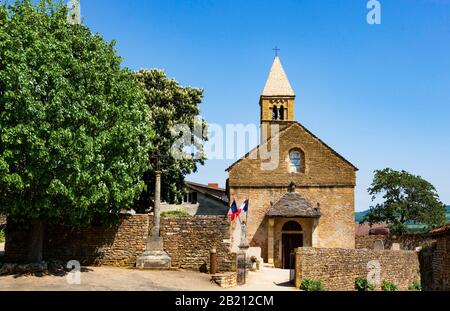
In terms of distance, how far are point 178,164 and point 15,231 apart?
45.3 ft

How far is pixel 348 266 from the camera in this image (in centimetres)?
2467

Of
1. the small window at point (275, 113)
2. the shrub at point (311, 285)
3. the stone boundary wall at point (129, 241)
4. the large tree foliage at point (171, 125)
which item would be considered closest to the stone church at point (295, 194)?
the large tree foliage at point (171, 125)

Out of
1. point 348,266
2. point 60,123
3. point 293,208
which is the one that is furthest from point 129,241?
point 293,208

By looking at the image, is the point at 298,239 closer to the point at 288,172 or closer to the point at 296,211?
the point at 296,211

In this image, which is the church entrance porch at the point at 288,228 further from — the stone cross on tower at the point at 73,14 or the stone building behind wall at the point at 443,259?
the stone cross on tower at the point at 73,14

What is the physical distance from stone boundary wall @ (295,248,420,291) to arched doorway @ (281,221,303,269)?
8.39m

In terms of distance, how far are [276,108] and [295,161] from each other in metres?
9.66

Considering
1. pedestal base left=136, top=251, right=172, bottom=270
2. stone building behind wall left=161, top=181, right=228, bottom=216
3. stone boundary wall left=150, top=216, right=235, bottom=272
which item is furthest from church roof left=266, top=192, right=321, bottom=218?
pedestal base left=136, top=251, right=172, bottom=270

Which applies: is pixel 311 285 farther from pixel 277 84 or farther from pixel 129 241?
pixel 277 84

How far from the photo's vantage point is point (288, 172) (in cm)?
3722

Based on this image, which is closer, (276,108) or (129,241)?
(129,241)

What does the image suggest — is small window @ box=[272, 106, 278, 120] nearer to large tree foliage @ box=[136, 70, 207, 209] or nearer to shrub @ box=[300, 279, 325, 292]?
large tree foliage @ box=[136, 70, 207, 209]

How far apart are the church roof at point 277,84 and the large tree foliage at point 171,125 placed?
34.3ft

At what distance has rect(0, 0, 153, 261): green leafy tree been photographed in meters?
18.4
